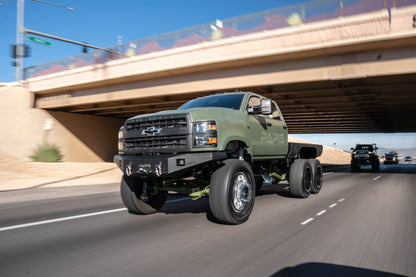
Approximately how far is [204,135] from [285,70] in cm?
1320

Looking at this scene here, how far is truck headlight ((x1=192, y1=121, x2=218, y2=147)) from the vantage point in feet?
16.9

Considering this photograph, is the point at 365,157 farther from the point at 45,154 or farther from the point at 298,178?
the point at 45,154

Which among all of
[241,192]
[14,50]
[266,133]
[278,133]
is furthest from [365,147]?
[14,50]

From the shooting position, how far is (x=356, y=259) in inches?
144

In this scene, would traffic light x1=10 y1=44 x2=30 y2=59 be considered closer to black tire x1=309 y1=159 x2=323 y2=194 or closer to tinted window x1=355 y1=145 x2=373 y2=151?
black tire x1=309 y1=159 x2=323 y2=194

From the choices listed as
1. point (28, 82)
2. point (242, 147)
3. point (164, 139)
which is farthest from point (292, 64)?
point (28, 82)

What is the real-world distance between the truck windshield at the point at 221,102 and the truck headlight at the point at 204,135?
1.34m

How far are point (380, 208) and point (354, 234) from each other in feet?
9.67

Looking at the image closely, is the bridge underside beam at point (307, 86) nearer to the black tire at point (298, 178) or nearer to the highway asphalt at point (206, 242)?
the black tire at point (298, 178)

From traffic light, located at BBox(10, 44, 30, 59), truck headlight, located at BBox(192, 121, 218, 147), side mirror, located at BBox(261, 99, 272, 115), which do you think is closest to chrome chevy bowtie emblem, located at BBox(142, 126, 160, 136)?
truck headlight, located at BBox(192, 121, 218, 147)

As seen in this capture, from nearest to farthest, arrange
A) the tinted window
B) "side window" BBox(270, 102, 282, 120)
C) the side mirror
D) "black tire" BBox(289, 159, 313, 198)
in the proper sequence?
the side mirror, "side window" BBox(270, 102, 282, 120), "black tire" BBox(289, 159, 313, 198), the tinted window

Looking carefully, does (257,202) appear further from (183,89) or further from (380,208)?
(183,89)

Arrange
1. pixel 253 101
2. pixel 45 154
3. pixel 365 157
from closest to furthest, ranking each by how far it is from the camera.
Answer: pixel 253 101
pixel 45 154
pixel 365 157

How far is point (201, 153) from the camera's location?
503 cm
